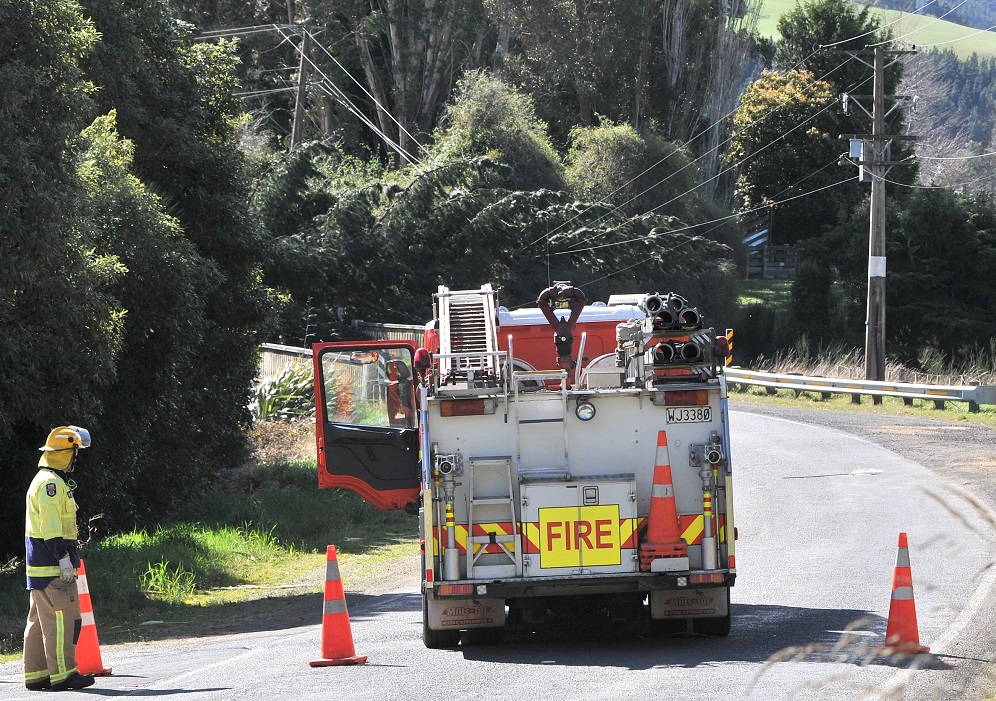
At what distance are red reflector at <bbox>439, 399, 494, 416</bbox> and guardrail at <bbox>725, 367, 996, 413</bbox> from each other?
19.9 m

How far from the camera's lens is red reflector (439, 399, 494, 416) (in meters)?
9.79

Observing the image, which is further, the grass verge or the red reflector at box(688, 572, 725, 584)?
the grass verge

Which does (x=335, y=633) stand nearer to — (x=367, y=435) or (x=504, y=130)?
(x=367, y=435)

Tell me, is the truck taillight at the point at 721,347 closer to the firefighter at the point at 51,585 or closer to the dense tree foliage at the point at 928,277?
the firefighter at the point at 51,585

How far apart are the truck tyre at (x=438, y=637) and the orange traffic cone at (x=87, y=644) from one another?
7.90 ft

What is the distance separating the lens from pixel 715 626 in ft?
33.1

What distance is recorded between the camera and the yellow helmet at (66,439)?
31.8ft

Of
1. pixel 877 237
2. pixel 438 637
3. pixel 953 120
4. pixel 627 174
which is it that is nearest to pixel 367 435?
pixel 438 637

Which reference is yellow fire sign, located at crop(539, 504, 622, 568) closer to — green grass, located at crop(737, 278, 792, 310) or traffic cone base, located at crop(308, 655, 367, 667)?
traffic cone base, located at crop(308, 655, 367, 667)

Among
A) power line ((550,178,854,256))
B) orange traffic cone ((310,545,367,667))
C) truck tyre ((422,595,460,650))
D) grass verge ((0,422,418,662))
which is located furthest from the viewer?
power line ((550,178,854,256))

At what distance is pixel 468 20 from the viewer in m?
54.0

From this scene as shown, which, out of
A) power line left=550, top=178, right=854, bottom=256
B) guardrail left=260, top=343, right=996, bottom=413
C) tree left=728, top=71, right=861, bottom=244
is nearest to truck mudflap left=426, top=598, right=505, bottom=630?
guardrail left=260, top=343, right=996, bottom=413

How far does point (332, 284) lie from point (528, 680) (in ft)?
104

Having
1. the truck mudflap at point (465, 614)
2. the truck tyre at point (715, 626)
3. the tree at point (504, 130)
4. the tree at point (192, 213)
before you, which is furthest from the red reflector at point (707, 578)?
the tree at point (504, 130)
